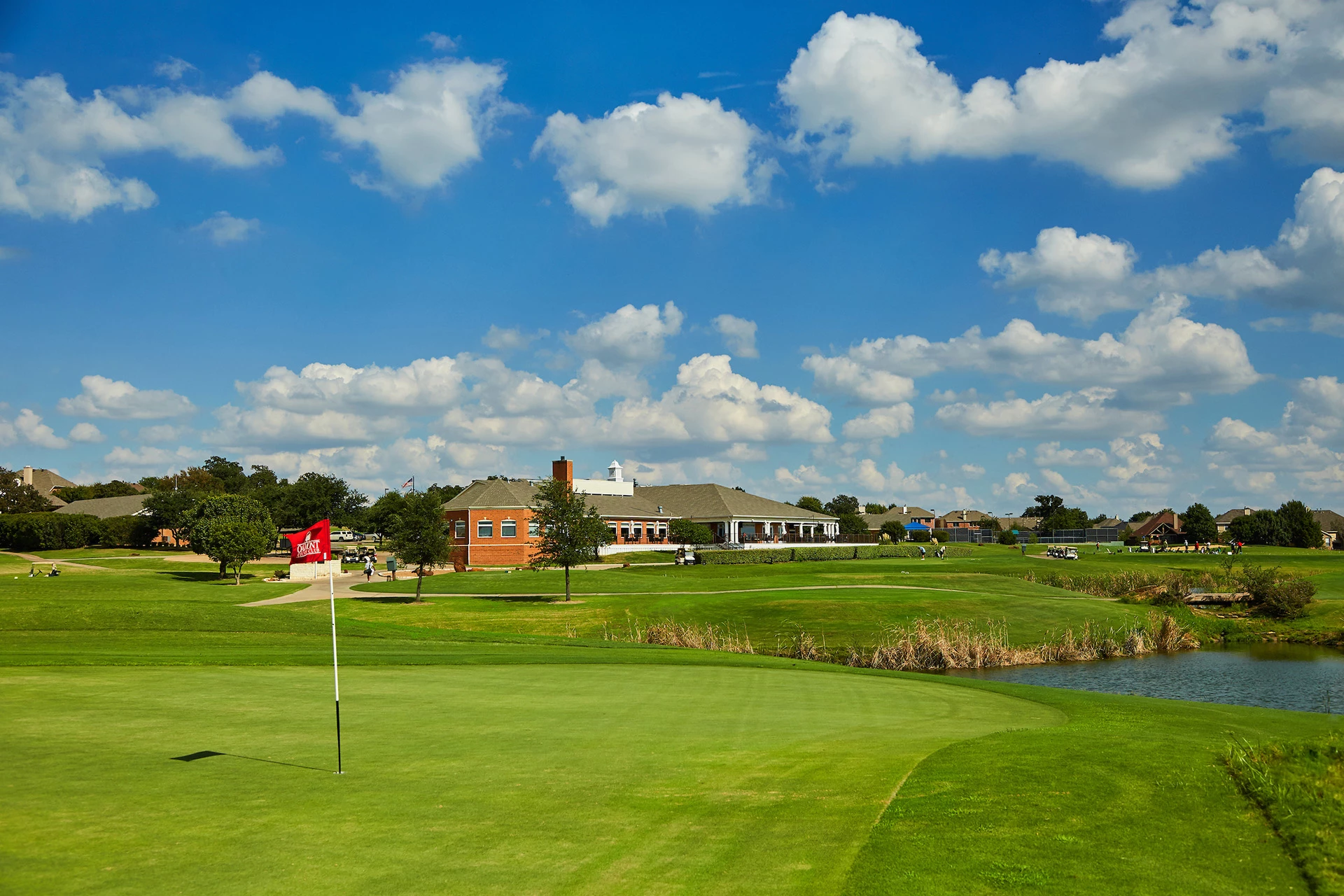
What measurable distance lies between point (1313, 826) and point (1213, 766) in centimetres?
212

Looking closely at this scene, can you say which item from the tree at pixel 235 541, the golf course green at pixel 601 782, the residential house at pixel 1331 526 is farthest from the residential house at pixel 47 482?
the residential house at pixel 1331 526

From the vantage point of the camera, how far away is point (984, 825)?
803 centimetres

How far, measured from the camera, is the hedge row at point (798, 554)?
82.0m

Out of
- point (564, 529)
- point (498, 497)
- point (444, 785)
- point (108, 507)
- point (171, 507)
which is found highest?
point (108, 507)

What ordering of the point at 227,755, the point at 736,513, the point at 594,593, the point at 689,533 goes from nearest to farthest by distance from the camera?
the point at 227,755
the point at 594,593
the point at 689,533
the point at 736,513

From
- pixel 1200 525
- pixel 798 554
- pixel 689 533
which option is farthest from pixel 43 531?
pixel 1200 525

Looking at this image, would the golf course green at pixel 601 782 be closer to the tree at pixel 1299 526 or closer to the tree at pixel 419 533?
the tree at pixel 419 533

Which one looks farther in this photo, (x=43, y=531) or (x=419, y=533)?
(x=43, y=531)

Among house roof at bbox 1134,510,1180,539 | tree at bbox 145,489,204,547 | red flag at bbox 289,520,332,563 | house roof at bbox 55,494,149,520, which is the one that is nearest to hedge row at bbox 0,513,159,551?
tree at bbox 145,489,204,547

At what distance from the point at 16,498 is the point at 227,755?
138 metres

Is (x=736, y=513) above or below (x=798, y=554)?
above

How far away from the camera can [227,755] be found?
34.3ft

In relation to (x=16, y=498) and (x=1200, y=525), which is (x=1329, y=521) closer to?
(x=1200, y=525)

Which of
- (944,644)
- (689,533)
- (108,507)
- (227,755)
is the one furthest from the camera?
(108,507)
